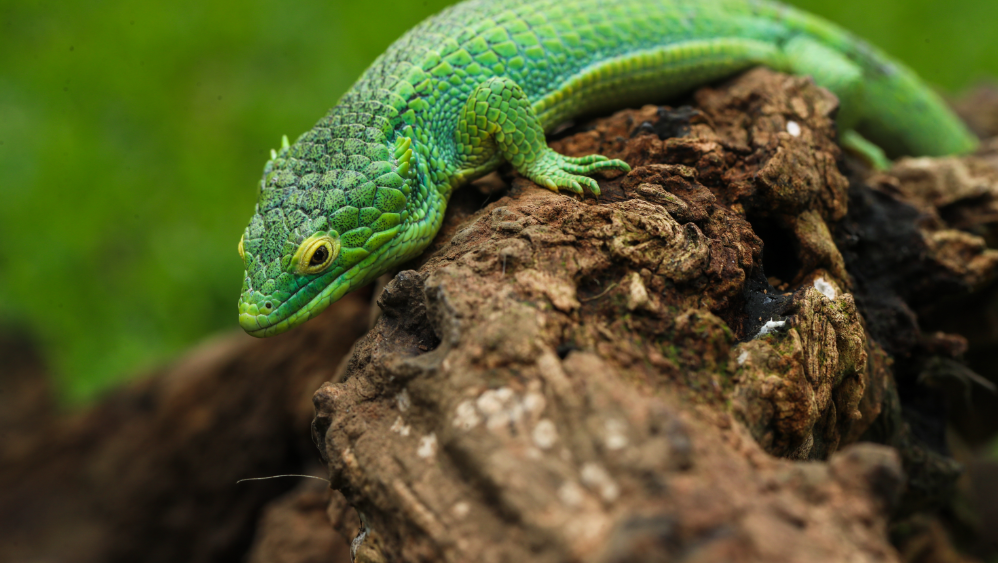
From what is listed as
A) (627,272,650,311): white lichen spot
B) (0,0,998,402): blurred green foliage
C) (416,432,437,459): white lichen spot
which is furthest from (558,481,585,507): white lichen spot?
(0,0,998,402): blurred green foliage

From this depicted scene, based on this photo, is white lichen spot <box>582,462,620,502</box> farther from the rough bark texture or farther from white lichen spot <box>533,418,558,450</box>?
white lichen spot <box>533,418,558,450</box>

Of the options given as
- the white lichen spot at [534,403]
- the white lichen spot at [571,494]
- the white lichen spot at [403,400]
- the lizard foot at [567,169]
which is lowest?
the white lichen spot at [403,400]

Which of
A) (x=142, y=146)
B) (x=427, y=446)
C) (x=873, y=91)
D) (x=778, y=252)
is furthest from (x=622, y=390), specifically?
(x=142, y=146)

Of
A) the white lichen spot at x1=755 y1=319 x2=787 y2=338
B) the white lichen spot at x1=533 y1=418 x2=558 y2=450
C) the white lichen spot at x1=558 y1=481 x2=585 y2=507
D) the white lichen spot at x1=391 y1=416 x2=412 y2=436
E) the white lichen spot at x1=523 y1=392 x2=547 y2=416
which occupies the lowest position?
the white lichen spot at x1=391 y1=416 x2=412 y2=436

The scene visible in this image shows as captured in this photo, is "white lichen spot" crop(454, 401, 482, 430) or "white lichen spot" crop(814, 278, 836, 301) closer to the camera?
"white lichen spot" crop(454, 401, 482, 430)

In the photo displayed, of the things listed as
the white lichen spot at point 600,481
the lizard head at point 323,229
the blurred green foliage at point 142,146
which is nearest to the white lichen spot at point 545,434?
the white lichen spot at point 600,481

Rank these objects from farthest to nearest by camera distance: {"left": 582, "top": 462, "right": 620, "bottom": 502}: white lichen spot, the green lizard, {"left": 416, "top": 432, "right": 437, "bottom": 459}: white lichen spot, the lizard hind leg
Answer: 1. the lizard hind leg
2. the green lizard
3. {"left": 416, "top": 432, "right": 437, "bottom": 459}: white lichen spot
4. {"left": 582, "top": 462, "right": 620, "bottom": 502}: white lichen spot

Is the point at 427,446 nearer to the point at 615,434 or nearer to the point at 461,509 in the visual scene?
the point at 461,509

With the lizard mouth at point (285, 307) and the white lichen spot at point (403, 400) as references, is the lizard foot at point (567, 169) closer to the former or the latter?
the lizard mouth at point (285, 307)

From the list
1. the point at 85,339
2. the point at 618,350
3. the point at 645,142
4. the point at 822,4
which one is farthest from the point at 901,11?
the point at 85,339
